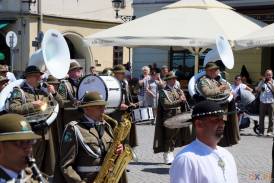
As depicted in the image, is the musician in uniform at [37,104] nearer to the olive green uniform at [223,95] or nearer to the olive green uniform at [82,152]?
the olive green uniform at [223,95]

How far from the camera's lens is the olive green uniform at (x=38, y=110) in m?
7.93

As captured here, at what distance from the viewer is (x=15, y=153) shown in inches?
126

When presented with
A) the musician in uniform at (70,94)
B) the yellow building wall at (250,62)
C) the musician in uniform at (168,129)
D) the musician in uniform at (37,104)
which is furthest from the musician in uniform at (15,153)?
the yellow building wall at (250,62)

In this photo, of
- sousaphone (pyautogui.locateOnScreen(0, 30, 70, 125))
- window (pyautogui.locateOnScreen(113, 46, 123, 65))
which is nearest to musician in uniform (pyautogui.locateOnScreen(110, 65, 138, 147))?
sousaphone (pyautogui.locateOnScreen(0, 30, 70, 125))

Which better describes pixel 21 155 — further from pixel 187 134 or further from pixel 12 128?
pixel 187 134

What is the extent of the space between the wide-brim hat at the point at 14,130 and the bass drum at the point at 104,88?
5.98 metres

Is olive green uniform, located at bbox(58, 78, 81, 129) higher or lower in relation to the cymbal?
lower

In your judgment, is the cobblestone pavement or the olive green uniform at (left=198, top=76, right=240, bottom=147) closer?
the cobblestone pavement

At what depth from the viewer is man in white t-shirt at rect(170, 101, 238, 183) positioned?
3.73 meters

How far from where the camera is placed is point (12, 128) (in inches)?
128

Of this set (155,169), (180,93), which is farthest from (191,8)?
(155,169)

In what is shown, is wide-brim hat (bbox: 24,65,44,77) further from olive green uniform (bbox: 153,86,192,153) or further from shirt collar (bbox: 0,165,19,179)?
shirt collar (bbox: 0,165,19,179)

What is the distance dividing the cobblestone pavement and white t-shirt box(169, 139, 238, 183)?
5654 mm

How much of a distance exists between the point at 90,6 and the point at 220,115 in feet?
112
